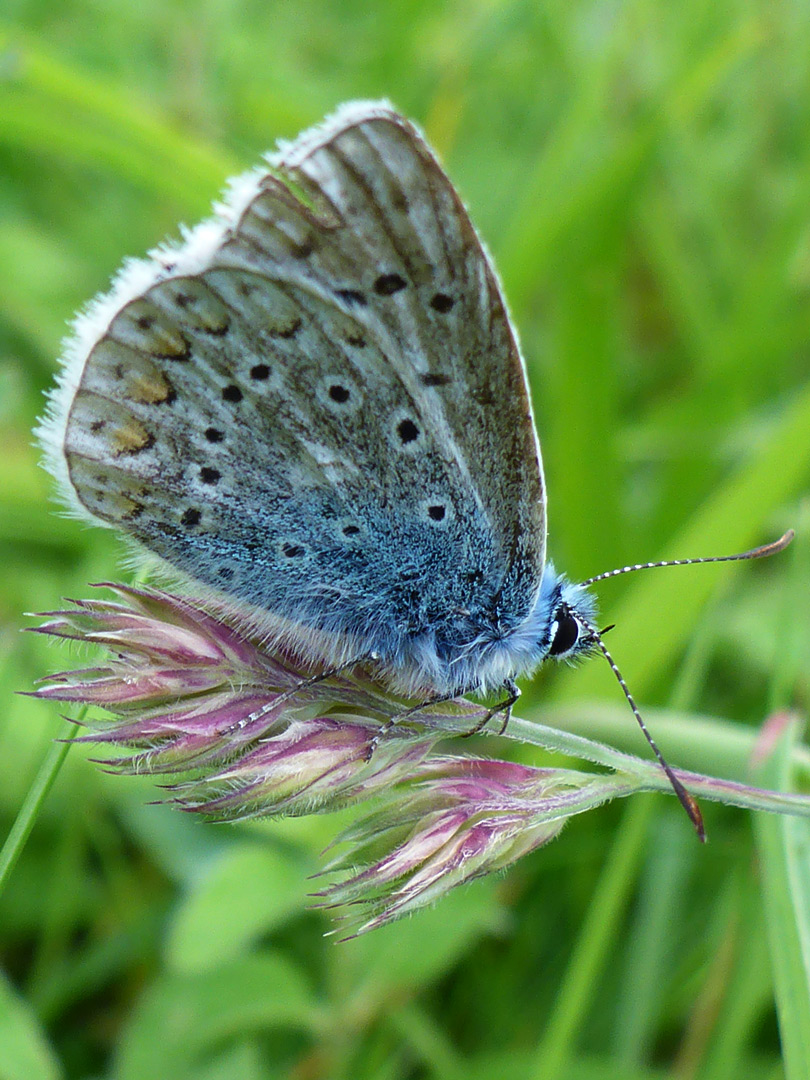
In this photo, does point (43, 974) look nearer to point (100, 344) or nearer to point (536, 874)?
point (536, 874)

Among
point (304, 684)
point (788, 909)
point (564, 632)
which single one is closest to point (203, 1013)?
point (304, 684)

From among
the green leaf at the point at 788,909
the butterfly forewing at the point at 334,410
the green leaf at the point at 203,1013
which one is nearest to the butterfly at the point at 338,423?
the butterfly forewing at the point at 334,410

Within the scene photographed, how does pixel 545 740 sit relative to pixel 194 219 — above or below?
below

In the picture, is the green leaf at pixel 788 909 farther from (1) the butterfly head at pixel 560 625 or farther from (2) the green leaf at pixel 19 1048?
(2) the green leaf at pixel 19 1048

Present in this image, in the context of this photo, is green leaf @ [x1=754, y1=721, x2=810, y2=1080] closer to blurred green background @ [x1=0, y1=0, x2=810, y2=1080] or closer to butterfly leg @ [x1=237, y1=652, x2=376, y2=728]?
blurred green background @ [x1=0, y1=0, x2=810, y2=1080]

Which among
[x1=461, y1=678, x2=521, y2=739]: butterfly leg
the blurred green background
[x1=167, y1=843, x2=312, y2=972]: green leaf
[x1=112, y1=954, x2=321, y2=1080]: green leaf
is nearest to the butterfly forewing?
[x1=461, y1=678, x2=521, y2=739]: butterfly leg

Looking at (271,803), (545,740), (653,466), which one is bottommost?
(271,803)

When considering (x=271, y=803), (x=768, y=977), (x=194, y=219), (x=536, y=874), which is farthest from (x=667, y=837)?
(x=194, y=219)

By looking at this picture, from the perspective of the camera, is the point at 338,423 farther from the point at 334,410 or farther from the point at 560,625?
the point at 560,625
